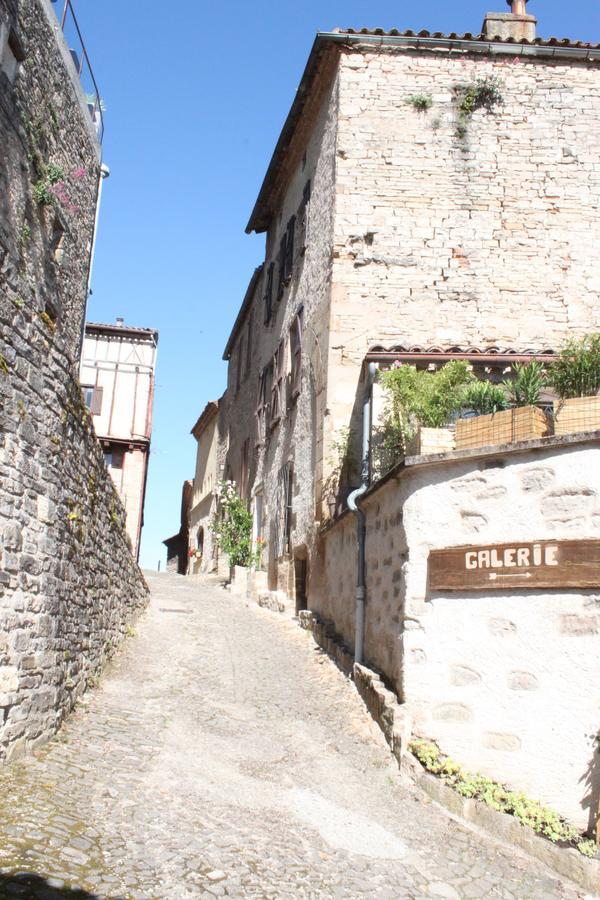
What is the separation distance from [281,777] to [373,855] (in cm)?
119

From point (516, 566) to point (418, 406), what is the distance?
2.62 metres

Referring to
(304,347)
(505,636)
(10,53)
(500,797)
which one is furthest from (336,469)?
(10,53)

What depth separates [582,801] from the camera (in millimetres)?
5414

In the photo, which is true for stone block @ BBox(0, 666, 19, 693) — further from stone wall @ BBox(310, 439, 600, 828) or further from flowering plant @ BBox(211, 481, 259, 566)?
flowering plant @ BBox(211, 481, 259, 566)

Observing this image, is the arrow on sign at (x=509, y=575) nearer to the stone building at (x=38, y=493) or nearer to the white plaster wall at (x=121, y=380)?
the stone building at (x=38, y=493)

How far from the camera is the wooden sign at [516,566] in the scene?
571 centimetres

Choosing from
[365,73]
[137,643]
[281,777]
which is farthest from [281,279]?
[281,777]

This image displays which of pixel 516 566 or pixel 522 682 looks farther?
pixel 516 566

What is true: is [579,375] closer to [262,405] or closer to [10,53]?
[10,53]

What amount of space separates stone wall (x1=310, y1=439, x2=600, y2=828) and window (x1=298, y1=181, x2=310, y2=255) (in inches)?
332

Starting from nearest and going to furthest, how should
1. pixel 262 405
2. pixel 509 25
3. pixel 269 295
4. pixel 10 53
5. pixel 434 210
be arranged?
1. pixel 10 53
2. pixel 434 210
3. pixel 509 25
4. pixel 269 295
5. pixel 262 405

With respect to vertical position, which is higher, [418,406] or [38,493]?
[418,406]

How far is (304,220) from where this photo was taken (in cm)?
1448

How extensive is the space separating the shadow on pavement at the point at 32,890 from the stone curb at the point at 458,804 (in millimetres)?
2833
